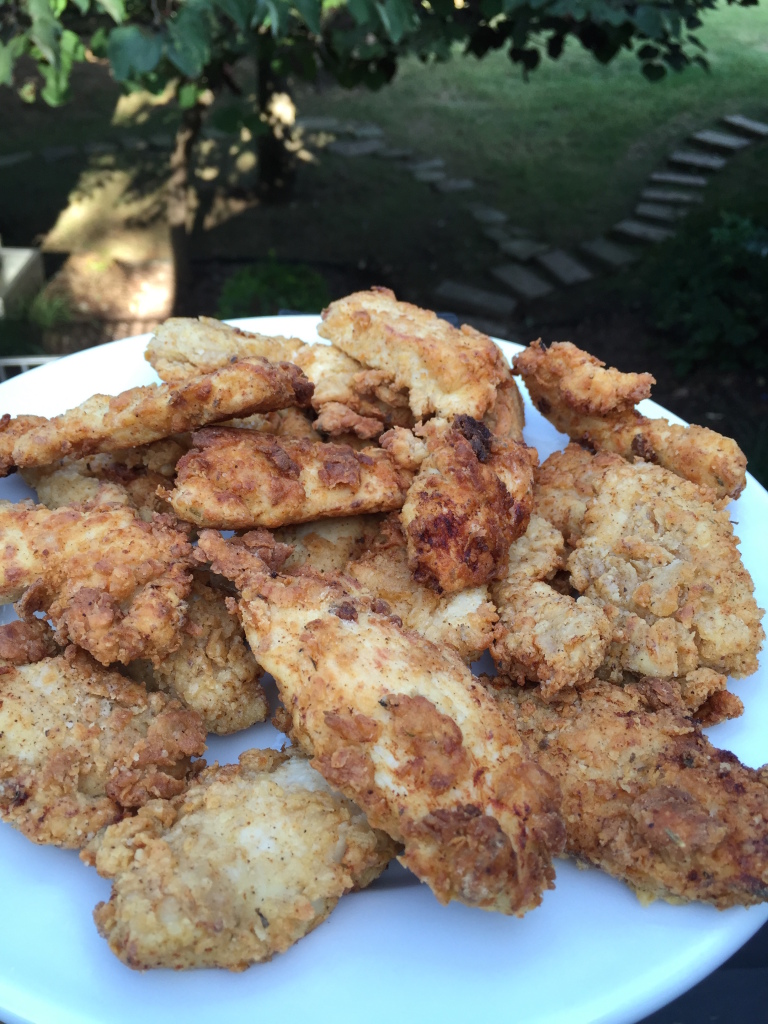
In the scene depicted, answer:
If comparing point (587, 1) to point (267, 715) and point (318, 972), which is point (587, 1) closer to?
point (267, 715)

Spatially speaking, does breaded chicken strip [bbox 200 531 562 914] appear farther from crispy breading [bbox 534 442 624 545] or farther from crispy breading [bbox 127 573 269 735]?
crispy breading [bbox 534 442 624 545]

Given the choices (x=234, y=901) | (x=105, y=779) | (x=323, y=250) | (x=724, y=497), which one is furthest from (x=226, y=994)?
(x=323, y=250)

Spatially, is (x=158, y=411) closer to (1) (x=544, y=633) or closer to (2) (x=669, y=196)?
(1) (x=544, y=633)

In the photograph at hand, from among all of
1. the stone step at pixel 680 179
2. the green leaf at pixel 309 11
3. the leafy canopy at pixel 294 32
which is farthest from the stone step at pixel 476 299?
the green leaf at pixel 309 11

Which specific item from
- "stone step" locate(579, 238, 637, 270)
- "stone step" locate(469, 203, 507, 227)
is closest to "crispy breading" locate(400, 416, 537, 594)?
"stone step" locate(579, 238, 637, 270)

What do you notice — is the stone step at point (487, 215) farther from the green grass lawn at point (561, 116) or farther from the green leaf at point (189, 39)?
the green leaf at point (189, 39)
